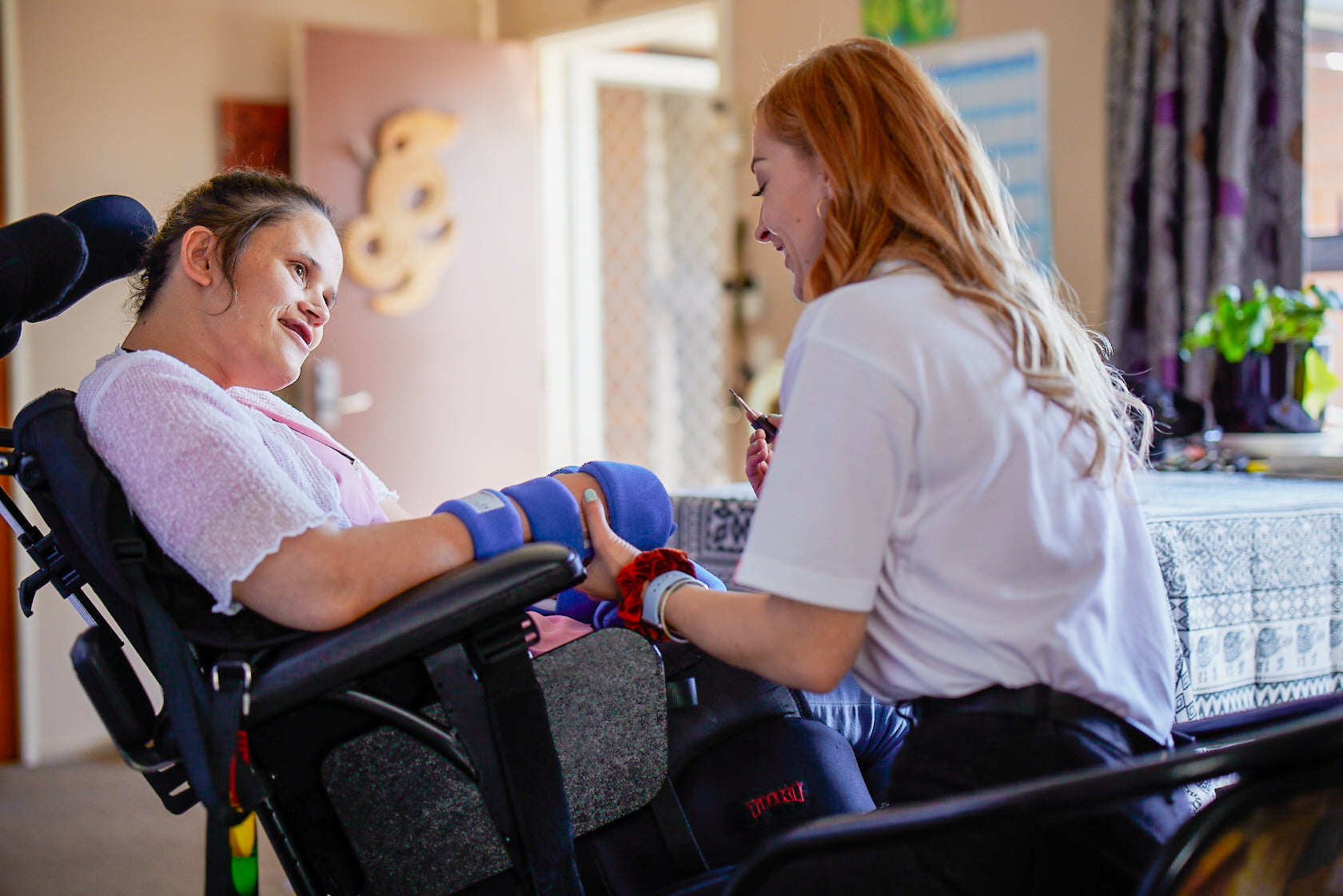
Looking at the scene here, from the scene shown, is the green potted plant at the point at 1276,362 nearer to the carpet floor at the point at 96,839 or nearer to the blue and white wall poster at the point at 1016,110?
the blue and white wall poster at the point at 1016,110

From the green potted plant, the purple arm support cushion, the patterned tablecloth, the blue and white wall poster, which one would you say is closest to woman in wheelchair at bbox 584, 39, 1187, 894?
the purple arm support cushion

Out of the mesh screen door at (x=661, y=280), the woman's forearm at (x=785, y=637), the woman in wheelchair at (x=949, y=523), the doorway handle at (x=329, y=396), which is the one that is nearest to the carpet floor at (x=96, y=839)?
the doorway handle at (x=329, y=396)

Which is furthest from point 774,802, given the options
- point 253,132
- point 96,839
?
point 253,132

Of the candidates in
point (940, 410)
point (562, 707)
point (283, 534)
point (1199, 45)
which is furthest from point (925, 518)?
point (1199, 45)

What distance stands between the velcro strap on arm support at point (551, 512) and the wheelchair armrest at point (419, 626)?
0.16 meters

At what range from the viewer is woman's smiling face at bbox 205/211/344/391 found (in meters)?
1.26

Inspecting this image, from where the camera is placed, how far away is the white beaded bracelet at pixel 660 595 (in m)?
1.07

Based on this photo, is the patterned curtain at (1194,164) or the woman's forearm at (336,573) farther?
the patterned curtain at (1194,164)

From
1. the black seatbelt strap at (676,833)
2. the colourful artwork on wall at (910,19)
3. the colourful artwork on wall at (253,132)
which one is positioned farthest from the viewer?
the colourful artwork on wall at (253,132)

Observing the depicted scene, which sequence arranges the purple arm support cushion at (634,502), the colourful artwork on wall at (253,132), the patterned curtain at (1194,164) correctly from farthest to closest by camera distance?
the colourful artwork on wall at (253,132) < the patterned curtain at (1194,164) < the purple arm support cushion at (634,502)

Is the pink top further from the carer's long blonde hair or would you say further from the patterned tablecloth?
the patterned tablecloth

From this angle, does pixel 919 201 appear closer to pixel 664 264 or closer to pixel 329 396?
pixel 329 396

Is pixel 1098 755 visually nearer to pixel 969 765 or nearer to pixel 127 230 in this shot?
pixel 969 765

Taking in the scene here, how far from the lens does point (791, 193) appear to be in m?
1.04
